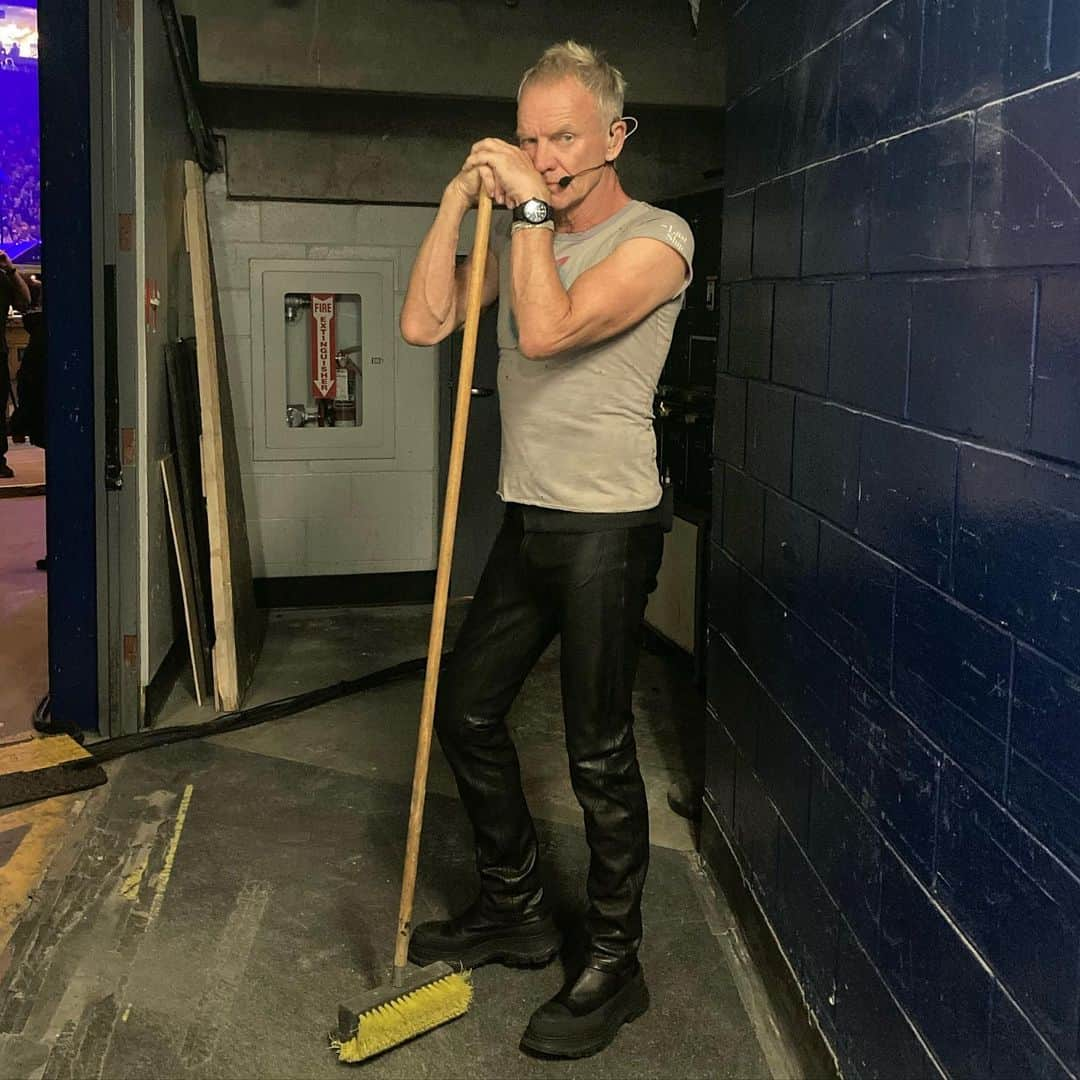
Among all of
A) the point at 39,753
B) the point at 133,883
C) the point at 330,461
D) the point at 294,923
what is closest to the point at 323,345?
the point at 330,461

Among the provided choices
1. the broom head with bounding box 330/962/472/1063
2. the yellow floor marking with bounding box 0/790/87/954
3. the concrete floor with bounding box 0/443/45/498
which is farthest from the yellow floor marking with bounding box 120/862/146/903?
the concrete floor with bounding box 0/443/45/498

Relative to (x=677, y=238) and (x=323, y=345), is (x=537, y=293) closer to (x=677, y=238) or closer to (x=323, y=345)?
(x=677, y=238)

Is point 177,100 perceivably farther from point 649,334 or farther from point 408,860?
point 408,860

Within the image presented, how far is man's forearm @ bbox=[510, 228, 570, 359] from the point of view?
1886 mm

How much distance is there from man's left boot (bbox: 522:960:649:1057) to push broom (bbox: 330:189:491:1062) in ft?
0.50

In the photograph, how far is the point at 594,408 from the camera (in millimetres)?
2076

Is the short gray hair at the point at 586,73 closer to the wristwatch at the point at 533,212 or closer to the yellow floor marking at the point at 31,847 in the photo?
the wristwatch at the point at 533,212

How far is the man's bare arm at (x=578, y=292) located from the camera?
6.20 ft

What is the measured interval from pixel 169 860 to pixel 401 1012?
100 centimetres

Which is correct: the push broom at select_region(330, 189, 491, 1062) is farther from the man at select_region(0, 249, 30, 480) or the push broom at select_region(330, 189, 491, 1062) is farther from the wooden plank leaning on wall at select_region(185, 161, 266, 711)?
the man at select_region(0, 249, 30, 480)

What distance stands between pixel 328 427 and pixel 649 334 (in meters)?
3.37

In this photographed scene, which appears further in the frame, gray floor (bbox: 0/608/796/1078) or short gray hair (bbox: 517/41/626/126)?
gray floor (bbox: 0/608/796/1078)

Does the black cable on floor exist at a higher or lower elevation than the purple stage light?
lower

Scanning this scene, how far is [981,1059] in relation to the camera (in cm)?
147
